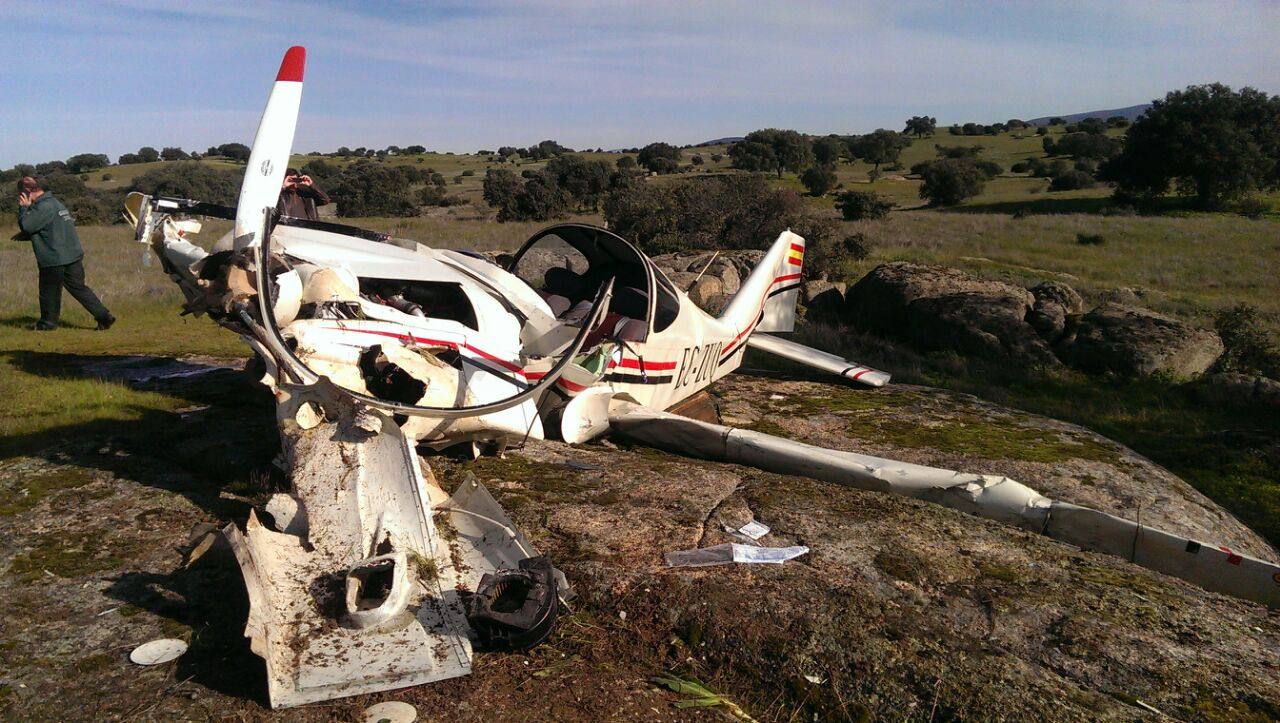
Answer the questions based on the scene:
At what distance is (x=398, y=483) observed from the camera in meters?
4.54

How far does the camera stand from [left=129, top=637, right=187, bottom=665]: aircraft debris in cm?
355

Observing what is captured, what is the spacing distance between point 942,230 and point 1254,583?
26320 millimetres

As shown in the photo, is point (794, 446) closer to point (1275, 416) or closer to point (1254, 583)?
point (1254, 583)

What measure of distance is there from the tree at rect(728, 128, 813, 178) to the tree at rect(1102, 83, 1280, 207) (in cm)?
2524

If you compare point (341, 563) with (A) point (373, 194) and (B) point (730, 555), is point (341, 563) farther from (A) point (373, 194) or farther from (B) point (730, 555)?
(A) point (373, 194)

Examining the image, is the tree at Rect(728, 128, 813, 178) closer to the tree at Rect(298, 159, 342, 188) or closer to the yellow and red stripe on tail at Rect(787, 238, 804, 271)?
the tree at Rect(298, 159, 342, 188)

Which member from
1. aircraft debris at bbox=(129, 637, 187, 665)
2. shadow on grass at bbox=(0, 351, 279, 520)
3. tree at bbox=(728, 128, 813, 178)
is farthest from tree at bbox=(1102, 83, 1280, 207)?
aircraft debris at bbox=(129, 637, 187, 665)

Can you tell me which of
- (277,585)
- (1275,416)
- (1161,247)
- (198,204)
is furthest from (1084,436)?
(1161,247)

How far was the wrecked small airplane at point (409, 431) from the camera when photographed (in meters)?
3.68

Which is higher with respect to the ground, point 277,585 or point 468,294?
point 468,294

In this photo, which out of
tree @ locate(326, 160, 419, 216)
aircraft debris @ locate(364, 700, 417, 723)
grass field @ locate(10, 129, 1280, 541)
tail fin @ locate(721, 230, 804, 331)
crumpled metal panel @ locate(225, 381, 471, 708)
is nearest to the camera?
aircraft debris @ locate(364, 700, 417, 723)

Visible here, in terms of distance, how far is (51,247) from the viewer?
1113 cm

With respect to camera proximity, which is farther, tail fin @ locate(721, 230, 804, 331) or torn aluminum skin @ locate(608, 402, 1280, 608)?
tail fin @ locate(721, 230, 804, 331)

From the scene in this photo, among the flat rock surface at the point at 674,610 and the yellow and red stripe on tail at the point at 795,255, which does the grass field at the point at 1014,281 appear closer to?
the flat rock surface at the point at 674,610
